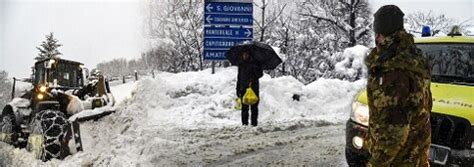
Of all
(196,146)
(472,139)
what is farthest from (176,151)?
(472,139)

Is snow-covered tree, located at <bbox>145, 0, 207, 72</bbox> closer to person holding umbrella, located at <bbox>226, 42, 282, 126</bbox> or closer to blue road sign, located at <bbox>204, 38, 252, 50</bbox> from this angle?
blue road sign, located at <bbox>204, 38, 252, 50</bbox>

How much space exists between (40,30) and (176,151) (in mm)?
1214

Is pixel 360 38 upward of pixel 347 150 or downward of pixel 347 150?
upward

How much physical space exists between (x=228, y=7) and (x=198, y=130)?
3.11 ft

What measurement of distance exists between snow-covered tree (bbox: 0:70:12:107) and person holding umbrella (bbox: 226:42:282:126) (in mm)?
2177

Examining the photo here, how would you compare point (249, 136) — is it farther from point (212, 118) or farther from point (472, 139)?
point (472, 139)

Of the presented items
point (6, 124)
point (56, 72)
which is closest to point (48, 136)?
point (6, 124)

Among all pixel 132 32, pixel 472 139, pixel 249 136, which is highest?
pixel 132 32

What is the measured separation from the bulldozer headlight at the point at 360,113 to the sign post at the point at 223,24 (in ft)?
4.43

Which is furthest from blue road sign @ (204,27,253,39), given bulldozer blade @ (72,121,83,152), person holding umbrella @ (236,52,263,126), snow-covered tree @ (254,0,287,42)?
bulldozer blade @ (72,121,83,152)

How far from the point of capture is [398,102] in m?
1.74

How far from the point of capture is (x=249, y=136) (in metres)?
4.52

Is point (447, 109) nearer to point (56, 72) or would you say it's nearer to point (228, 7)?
point (228, 7)

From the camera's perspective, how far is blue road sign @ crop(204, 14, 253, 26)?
380 centimetres
